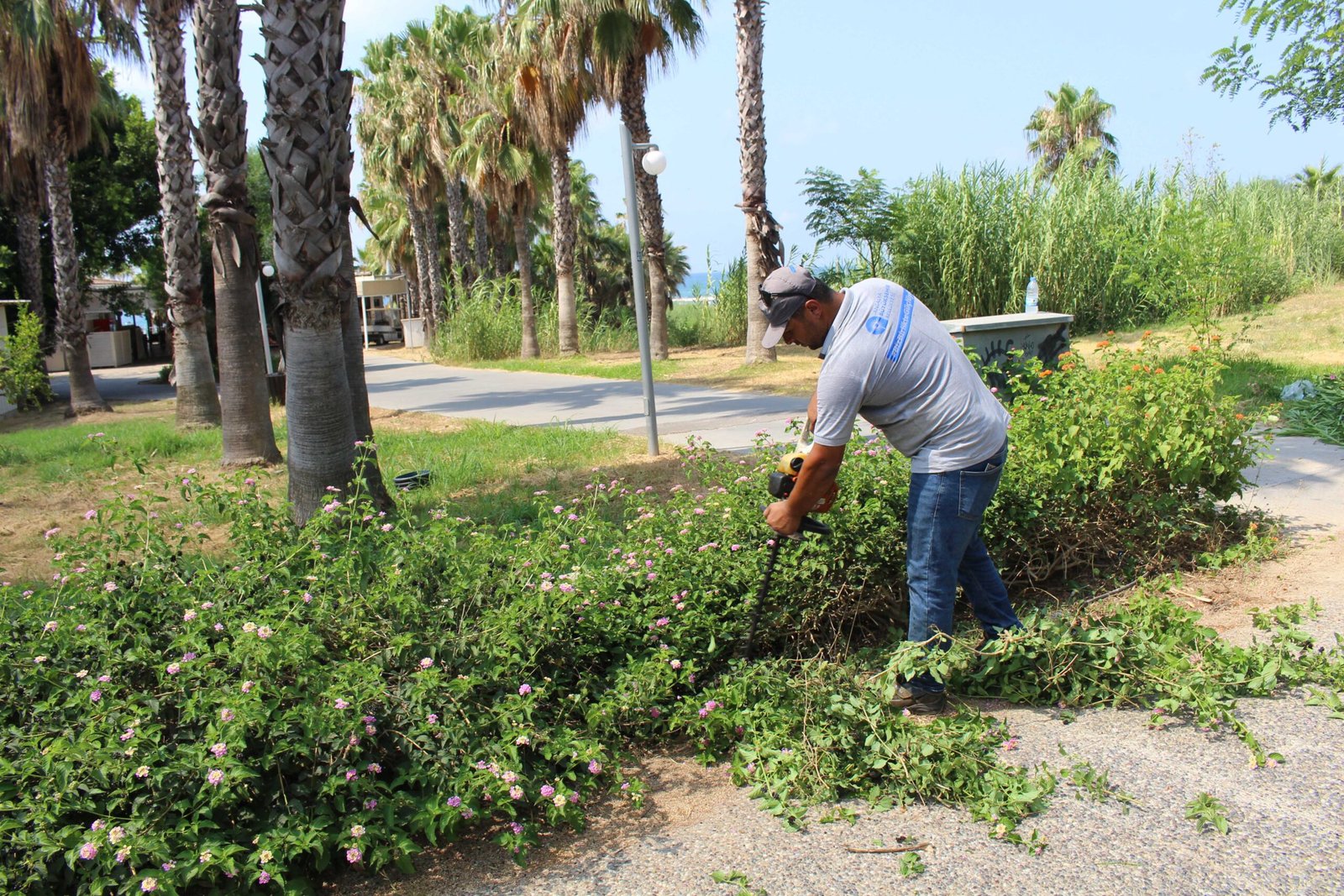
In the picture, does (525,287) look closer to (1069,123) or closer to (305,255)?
(305,255)

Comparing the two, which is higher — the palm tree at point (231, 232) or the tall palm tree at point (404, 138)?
the tall palm tree at point (404, 138)

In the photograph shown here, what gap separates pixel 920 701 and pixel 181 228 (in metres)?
12.4

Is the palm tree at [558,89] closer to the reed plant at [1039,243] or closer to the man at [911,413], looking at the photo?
the reed plant at [1039,243]

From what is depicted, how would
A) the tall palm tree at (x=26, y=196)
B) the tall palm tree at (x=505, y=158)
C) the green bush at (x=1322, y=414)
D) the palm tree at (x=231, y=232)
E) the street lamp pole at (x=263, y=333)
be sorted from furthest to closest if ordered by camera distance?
the tall palm tree at (x=505, y=158)
the tall palm tree at (x=26, y=196)
the street lamp pole at (x=263, y=333)
the palm tree at (x=231, y=232)
the green bush at (x=1322, y=414)

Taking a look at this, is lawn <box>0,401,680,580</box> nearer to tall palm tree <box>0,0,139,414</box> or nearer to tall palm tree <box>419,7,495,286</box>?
tall palm tree <box>0,0,139,414</box>

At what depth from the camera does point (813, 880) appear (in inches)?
107

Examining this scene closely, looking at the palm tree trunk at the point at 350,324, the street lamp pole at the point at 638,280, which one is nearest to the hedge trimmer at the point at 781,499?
the palm tree trunk at the point at 350,324

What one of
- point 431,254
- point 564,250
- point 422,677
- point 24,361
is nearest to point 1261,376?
point 422,677

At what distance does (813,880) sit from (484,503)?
5.02m

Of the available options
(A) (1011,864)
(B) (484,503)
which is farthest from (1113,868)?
(B) (484,503)

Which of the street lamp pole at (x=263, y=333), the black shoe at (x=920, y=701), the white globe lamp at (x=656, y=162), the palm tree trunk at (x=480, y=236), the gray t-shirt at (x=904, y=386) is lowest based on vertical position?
the black shoe at (x=920, y=701)

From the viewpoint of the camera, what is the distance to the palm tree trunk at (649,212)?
1917 centimetres

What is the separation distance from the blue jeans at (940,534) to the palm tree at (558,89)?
17917 mm

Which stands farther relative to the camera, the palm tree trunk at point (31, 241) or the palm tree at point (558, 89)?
the palm tree trunk at point (31, 241)
